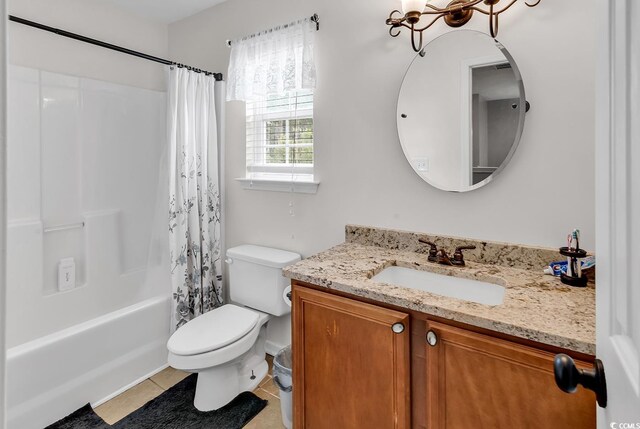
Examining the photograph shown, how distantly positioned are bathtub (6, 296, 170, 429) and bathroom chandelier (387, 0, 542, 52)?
217 centimetres

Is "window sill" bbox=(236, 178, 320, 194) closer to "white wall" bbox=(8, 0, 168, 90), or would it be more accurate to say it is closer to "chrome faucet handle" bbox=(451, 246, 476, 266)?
"chrome faucet handle" bbox=(451, 246, 476, 266)

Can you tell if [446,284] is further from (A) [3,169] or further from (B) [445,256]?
(A) [3,169]

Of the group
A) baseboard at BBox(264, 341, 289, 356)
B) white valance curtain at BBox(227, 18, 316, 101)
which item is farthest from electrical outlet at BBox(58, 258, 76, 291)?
white valance curtain at BBox(227, 18, 316, 101)

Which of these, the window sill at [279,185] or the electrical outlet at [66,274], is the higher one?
the window sill at [279,185]

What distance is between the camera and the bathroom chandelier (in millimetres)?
1409

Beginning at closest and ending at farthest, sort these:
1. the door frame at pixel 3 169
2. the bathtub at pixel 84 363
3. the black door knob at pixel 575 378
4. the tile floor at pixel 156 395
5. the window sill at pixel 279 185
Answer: the door frame at pixel 3 169
the black door knob at pixel 575 378
the bathtub at pixel 84 363
the tile floor at pixel 156 395
the window sill at pixel 279 185

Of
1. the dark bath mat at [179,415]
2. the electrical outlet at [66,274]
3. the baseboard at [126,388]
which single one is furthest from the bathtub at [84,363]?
the electrical outlet at [66,274]

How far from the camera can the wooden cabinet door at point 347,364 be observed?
1.16m

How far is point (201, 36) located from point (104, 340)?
2.16 meters

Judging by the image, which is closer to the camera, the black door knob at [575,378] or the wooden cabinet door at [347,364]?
the black door knob at [575,378]

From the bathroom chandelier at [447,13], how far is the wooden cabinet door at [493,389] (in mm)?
1251

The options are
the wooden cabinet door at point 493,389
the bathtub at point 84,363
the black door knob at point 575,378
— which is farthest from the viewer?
the bathtub at point 84,363

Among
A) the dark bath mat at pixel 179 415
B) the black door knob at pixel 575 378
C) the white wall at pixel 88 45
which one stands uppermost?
the white wall at pixel 88 45

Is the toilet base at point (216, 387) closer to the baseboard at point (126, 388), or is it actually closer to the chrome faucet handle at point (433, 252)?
the baseboard at point (126, 388)
